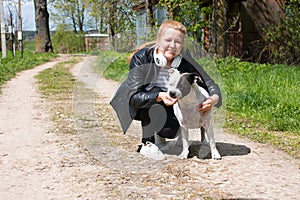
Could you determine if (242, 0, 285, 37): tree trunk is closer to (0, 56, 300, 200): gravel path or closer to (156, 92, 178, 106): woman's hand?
(0, 56, 300, 200): gravel path

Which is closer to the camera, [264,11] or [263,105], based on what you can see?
Result: [263,105]

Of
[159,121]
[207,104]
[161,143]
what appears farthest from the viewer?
[161,143]

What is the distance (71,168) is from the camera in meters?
3.71

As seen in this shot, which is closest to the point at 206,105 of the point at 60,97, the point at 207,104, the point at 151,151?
the point at 207,104

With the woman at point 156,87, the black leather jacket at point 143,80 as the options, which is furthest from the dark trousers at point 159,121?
the black leather jacket at point 143,80

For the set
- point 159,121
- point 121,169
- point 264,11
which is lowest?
point 121,169

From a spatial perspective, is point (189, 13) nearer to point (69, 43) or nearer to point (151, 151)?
point (151, 151)

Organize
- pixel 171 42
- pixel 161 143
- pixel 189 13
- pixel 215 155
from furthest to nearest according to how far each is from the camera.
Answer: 1. pixel 189 13
2. pixel 161 143
3. pixel 215 155
4. pixel 171 42

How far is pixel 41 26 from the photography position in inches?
1026

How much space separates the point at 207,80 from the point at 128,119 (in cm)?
79

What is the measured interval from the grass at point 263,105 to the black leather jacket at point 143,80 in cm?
24

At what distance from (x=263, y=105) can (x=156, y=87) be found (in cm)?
299

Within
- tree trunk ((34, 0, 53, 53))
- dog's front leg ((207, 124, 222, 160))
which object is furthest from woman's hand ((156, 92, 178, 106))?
tree trunk ((34, 0, 53, 53))

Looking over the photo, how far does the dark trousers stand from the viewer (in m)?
3.98
